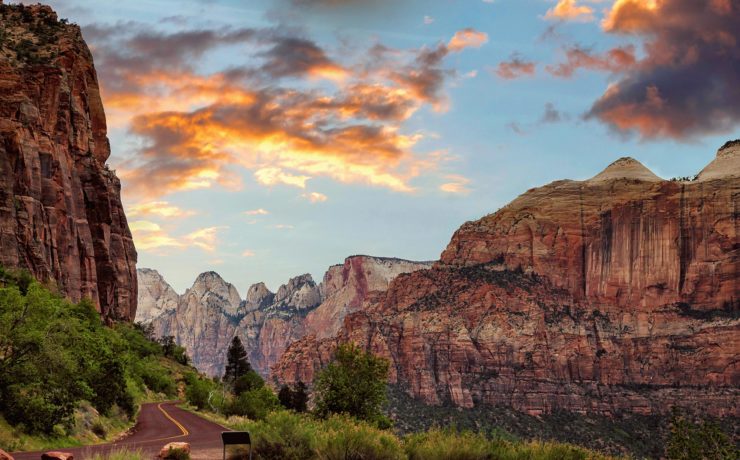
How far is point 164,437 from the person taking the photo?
32312 mm

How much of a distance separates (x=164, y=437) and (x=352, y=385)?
21.6 metres

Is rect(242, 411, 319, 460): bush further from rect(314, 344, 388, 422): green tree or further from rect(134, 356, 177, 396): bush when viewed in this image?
rect(134, 356, 177, 396): bush

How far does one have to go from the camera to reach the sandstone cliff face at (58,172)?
247 feet

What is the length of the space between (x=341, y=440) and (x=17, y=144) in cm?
6883

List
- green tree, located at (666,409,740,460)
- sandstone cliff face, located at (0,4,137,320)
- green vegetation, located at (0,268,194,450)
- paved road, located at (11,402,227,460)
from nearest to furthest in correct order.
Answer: paved road, located at (11,402,227,460)
green vegetation, located at (0,268,194,450)
sandstone cliff face, located at (0,4,137,320)
green tree, located at (666,409,740,460)

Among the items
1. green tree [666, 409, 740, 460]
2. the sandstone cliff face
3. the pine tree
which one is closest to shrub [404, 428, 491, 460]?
the sandstone cliff face

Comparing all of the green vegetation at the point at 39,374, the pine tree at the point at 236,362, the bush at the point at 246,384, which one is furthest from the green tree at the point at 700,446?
the green vegetation at the point at 39,374

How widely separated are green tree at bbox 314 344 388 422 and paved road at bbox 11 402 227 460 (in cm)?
965

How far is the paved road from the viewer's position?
23438mm

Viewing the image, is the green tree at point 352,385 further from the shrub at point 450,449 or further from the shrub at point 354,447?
the shrub at point 354,447

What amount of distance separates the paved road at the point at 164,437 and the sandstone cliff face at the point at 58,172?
96.5 feet

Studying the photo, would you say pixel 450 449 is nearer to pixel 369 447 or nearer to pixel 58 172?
pixel 369 447

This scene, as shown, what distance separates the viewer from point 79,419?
107 ft

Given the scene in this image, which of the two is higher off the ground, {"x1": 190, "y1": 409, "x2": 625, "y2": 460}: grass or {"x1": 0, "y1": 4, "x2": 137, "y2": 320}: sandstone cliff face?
{"x1": 0, "y1": 4, "x2": 137, "y2": 320}: sandstone cliff face
